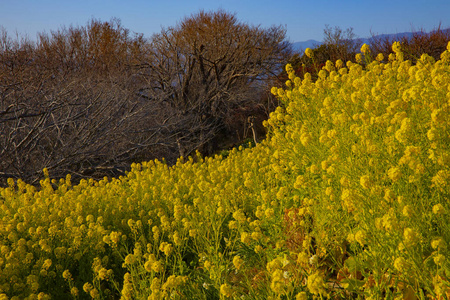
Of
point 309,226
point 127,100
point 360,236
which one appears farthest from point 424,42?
point 360,236

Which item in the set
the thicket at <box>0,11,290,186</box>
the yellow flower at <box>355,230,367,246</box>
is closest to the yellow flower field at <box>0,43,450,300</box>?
the yellow flower at <box>355,230,367,246</box>

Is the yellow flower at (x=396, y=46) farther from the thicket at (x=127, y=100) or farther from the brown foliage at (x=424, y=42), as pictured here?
the brown foliage at (x=424, y=42)

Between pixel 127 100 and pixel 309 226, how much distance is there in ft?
28.9

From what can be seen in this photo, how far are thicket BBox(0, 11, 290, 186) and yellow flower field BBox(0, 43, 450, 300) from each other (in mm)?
3374

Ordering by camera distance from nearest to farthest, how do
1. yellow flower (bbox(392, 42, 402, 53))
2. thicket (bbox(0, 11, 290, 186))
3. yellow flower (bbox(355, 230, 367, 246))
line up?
yellow flower (bbox(355, 230, 367, 246)) → yellow flower (bbox(392, 42, 402, 53)) → thicket (bbox(0, 11, 290, 186))

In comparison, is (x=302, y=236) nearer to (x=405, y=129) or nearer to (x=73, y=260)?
(x=405, y=129)

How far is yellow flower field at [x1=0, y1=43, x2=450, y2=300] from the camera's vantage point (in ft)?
7.00

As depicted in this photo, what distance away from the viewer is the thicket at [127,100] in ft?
27.3

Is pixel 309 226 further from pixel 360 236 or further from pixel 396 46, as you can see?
pixel 396 46

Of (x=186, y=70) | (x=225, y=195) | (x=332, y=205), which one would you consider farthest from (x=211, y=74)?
(x=332, y=205)

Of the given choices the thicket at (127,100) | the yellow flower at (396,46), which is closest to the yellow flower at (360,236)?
the yellow flower at (396,46)

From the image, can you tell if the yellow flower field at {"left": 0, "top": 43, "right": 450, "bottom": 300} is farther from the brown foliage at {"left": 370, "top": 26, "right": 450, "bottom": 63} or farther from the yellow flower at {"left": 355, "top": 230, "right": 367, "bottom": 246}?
the brown foliage at {"left": 370, "top": 26, "right": 450, "bottom": 63}

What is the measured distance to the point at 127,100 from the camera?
35.9ft

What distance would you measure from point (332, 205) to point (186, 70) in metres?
11.9
